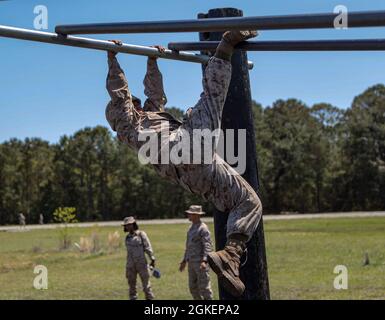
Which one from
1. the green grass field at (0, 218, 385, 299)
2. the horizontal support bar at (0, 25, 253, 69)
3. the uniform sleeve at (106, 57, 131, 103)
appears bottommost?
the green grass field at (0, 218, 385, 299)

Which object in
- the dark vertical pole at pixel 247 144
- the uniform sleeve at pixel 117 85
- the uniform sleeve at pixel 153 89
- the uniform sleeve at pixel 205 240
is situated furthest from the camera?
the uniform sleeve at pixel 205 240

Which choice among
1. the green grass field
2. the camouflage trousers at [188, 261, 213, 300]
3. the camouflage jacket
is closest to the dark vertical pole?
the camouflage trousers at [188, 261, 213, 300]

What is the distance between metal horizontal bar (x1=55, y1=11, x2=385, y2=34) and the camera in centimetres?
392

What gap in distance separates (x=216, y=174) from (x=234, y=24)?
89 cm

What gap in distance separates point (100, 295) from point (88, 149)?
161 feet

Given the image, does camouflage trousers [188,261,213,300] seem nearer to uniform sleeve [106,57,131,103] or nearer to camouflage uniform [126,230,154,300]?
camouflage uniform [126,230,154,300]

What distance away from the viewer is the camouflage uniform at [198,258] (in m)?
11.8

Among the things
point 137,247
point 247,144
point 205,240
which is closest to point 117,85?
point 247,144

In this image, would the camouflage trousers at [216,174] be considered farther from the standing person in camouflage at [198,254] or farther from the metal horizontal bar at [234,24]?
the standing person in camouflage at [198,254]

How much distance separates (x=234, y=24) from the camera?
14.3 feet

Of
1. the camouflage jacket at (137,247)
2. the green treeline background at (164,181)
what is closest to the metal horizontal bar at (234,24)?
the camouflage jacket at (137,247)

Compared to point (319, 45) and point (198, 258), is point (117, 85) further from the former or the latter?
point (198, 258)

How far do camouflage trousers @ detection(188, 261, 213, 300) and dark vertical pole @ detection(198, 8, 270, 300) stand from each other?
5.88 meters
